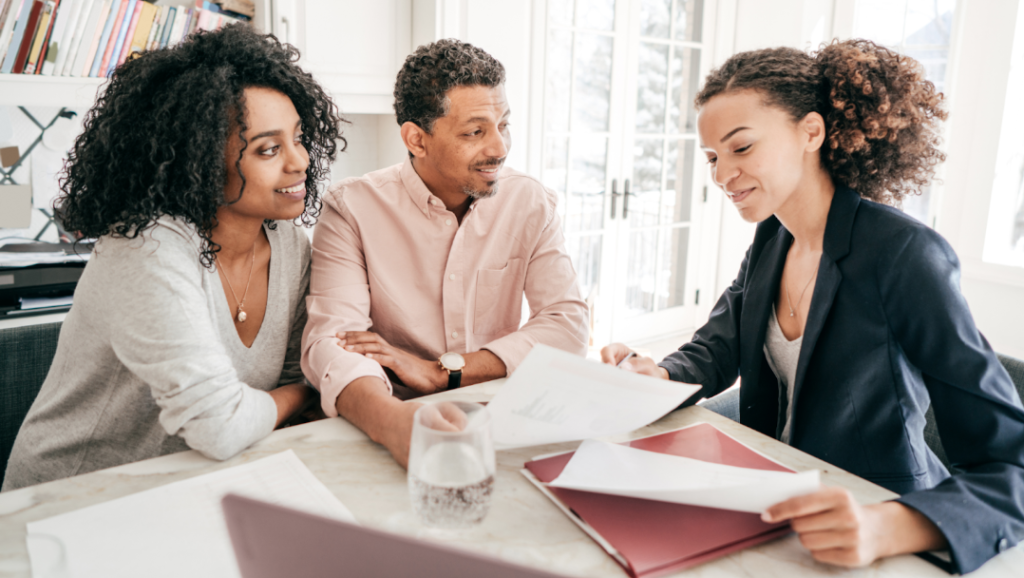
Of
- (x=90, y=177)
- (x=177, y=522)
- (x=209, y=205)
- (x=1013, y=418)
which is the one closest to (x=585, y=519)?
(x=177, y=522)

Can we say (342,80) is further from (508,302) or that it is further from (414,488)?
(414,488)

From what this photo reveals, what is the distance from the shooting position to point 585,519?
74cm

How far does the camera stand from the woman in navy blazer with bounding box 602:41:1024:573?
0.88m

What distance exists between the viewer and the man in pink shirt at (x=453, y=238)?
1.47m

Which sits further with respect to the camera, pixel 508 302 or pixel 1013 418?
pixel 508 302

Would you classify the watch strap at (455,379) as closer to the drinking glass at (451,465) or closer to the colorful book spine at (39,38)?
the drinking glass at (451,465)

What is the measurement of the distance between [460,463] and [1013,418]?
2.34 ft

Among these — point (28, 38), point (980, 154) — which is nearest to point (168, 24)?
point (28, 38)

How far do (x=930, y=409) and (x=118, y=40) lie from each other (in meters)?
2.44

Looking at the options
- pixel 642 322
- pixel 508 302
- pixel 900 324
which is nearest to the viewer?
pixel 900 324

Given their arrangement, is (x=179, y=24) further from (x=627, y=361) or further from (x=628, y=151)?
(x=628, y=151)

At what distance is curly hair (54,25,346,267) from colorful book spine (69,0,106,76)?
3.53ft

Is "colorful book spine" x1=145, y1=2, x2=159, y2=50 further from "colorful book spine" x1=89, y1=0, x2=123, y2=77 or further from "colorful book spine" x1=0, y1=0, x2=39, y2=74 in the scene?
"colorful book spine" x1=0, y1=0, x2=39, y2=74

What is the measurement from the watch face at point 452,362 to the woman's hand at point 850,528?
0.76m
